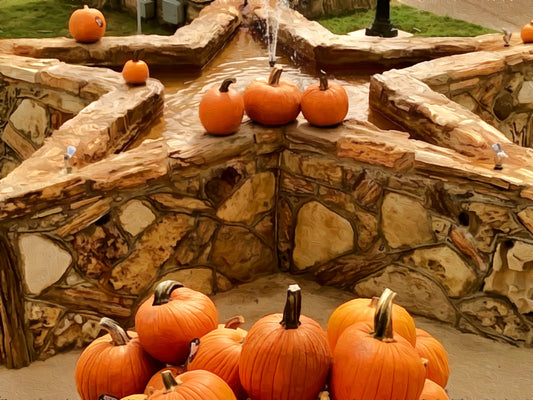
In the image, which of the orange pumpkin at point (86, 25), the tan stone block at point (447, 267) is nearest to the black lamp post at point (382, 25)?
the orange pumpkin at point (86, 25)

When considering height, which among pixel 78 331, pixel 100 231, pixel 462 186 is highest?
pixel 462 186

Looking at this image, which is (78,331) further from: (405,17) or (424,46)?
(405,17)

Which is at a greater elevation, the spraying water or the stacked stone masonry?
the spraying water

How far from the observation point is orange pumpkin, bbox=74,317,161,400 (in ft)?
6.12

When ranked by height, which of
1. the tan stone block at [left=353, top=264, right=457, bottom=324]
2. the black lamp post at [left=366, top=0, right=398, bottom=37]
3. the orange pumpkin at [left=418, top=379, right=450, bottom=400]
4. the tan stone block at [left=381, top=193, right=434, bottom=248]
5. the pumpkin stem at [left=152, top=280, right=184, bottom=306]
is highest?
the black lamp post at [left=366, top=0, right=398, bottom=37]

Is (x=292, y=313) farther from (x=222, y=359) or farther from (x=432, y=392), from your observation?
(x=432, y=392)

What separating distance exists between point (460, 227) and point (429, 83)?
1.62 meters

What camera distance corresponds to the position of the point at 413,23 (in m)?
8.25

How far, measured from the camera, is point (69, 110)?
4816mm

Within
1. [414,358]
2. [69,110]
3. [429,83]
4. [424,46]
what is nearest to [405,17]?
[424,46]

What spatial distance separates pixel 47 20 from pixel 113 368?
25.6 feet

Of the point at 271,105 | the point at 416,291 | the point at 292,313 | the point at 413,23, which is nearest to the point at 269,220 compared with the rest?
the point at 271,105

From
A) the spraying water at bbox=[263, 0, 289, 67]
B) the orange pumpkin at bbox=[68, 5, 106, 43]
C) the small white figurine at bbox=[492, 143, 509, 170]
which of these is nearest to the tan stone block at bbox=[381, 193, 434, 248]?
the small white figurine at bbox=[492, 143, 509, 170]

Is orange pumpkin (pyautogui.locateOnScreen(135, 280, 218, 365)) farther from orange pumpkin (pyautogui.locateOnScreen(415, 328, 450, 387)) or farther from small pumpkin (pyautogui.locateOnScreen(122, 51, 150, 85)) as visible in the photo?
small pumpkin (pyautogui.locateOnScreen(122, 51, 150, 85))
